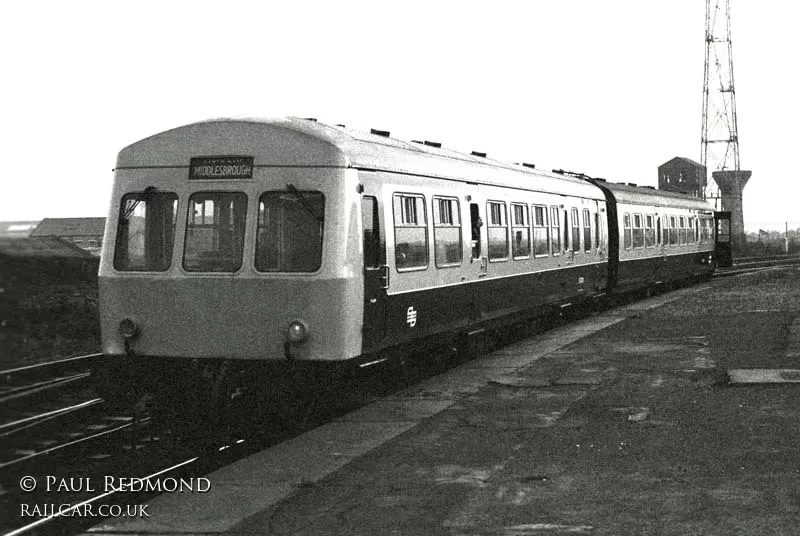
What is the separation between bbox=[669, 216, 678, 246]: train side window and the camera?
104ft

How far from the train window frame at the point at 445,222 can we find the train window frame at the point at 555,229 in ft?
17.7

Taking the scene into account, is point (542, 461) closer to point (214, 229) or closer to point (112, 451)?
point (214, 229)

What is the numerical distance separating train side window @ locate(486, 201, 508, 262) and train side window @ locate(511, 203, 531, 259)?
18.3 inches

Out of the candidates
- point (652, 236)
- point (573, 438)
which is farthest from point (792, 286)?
point (573, 438)

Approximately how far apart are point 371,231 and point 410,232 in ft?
4.28

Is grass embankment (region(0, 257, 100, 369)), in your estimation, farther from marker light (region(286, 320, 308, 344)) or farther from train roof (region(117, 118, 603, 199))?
marker light (region(286, 320, 308, 344))

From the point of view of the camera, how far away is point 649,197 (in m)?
29.2

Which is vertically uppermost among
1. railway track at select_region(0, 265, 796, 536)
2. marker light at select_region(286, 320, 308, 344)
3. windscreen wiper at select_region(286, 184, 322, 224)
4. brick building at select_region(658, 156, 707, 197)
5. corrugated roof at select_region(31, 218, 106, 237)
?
brick building at select_region(658, 156, 707, 197)

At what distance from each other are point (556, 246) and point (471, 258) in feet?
→ 17.4

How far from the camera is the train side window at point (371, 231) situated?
34.0 ft

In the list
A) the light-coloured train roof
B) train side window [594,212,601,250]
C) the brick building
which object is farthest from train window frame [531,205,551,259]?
the brick building

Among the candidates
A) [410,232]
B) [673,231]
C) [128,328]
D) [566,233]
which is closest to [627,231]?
[566,233]

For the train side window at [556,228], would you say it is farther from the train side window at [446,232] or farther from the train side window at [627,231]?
the train side window at [627,231]

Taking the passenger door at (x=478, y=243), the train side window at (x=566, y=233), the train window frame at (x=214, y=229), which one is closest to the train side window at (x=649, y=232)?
the train side window at (x=566, y=233)
